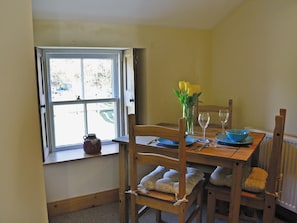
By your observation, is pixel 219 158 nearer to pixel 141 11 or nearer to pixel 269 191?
pixel 269 191

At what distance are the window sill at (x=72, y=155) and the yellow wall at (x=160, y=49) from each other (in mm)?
525

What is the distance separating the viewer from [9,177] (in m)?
0.95

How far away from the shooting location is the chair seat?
79.7 inches

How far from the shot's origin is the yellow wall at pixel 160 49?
2.61 meters

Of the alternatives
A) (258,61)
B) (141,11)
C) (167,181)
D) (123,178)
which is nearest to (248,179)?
(167,181)

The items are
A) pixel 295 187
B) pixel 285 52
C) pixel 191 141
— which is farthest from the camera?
pixel 285 52

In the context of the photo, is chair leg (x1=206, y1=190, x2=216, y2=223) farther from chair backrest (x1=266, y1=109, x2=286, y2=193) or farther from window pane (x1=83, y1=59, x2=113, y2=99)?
window pane (x1=83, y1=59, x2=113, y2=99)

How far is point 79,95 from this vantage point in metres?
2.94

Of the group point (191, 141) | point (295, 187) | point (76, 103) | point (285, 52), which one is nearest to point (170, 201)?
point (191, 141)

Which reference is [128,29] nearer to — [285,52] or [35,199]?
[285,52]

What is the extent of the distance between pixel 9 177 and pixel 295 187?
2.29 meters

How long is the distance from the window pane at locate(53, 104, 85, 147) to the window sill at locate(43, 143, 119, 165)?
0.13 meters

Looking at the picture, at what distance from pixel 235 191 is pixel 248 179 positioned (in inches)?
8.7

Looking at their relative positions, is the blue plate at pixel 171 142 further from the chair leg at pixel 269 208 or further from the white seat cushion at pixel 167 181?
the chair leg at pixel 269 208
